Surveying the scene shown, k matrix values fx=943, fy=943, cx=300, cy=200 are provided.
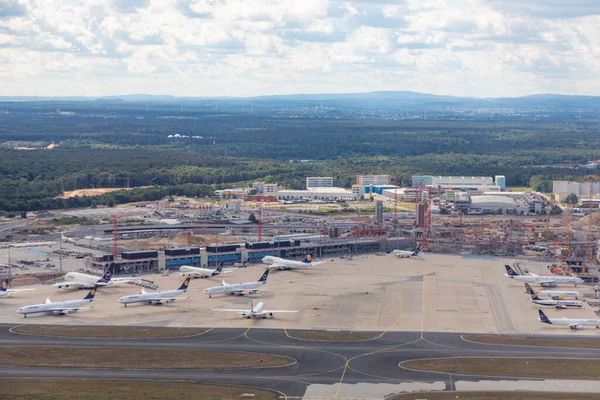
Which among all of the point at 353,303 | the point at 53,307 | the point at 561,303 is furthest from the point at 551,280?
the point at 53,307

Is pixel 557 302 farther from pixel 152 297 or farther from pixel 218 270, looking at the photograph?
pixel 152 297

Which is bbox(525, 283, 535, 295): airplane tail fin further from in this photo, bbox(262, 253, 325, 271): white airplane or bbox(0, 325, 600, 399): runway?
bbox(262, 253, 325, 271): white airplane

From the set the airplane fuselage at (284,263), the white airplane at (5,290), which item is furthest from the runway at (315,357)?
the airplane fuselage at (284,263)

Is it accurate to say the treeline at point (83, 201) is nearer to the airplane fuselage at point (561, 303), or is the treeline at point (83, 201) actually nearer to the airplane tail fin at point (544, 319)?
the airplane fuselage at point (561, 303)

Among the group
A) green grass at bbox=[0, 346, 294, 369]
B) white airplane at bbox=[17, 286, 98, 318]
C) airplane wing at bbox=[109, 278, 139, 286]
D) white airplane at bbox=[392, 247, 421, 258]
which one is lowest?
white airplane at bbox=[392, 247, 421, 258]

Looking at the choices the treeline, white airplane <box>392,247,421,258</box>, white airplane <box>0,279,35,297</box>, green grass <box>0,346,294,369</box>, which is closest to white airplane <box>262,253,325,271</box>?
white airplane <box>392,247,421,258</box>
